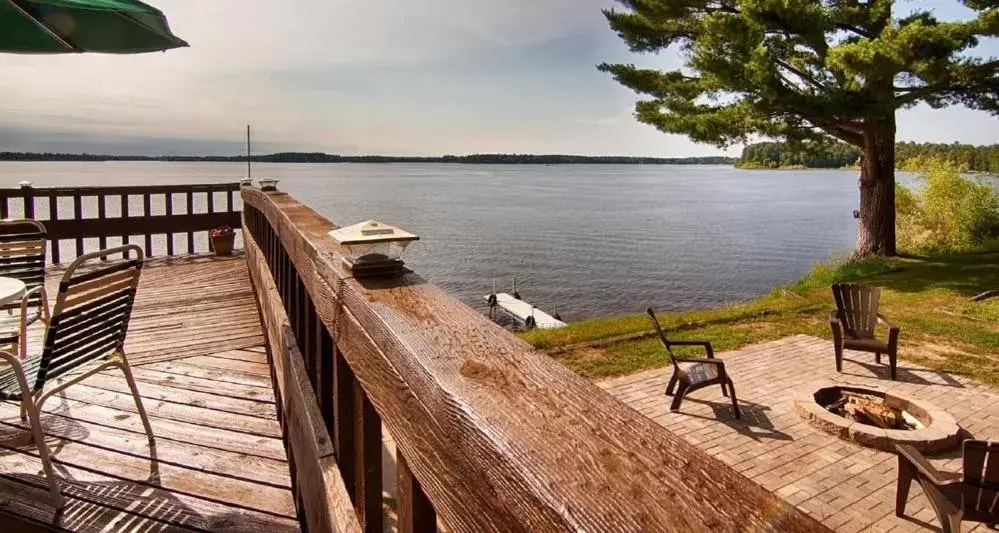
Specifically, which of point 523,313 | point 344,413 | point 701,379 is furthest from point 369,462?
point 523,313

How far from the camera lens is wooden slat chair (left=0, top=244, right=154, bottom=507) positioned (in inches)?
87.4

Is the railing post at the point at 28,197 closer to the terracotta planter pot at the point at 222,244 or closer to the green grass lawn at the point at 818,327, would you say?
the terracotta planter pot at the point at 222,244

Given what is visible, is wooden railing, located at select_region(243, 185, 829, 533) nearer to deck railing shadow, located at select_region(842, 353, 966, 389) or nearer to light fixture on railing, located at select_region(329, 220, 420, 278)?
light fixture on railing, located at select_region(329, 220, 420, 278)

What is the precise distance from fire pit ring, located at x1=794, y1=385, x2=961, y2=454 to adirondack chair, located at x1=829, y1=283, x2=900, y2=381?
3.73 ft

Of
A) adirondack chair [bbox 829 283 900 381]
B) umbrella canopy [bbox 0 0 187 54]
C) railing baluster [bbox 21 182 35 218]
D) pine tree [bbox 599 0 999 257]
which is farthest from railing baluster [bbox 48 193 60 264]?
pine tree [bbox 599 0 999 257]

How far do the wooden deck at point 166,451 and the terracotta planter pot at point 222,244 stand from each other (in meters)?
3.79

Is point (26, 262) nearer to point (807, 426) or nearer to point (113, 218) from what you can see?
point (113, 218)

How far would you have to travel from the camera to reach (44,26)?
2750 millimetres

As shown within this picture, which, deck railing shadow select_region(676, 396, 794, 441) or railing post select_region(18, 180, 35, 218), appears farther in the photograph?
railing post select_region(18, 180, 35, 218)

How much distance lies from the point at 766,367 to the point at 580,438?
7044 mm

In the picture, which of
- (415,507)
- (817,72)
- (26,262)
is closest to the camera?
(415,507)

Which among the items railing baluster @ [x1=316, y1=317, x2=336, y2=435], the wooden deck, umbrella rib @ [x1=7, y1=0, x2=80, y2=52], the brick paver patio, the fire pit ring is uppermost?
umbrella rib @ [x1=7, y1=0, x2=80, y2=52]

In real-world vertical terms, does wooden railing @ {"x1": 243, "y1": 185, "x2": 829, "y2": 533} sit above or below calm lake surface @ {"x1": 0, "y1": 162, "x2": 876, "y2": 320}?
above

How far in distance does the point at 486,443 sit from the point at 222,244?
7.92 metres
